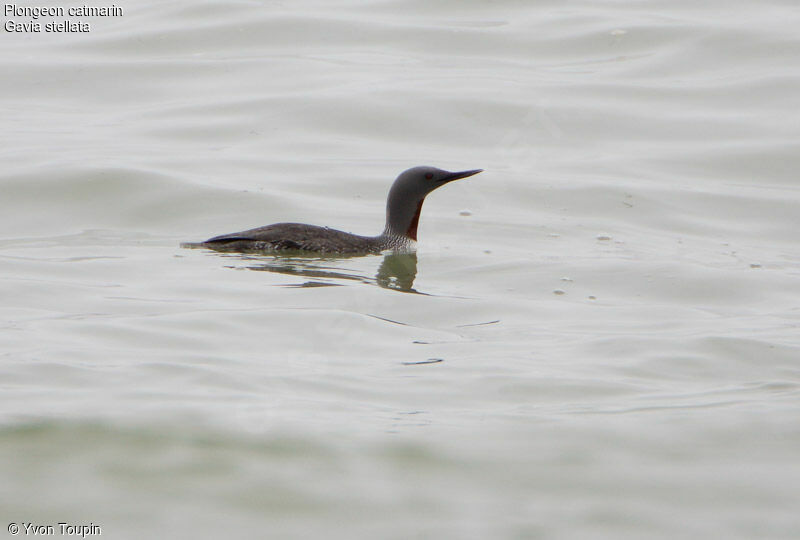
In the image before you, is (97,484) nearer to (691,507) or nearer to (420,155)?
(691,507)

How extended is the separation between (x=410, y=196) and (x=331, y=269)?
1.31 metres

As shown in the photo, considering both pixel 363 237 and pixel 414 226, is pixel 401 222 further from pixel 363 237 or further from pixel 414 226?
pixel 363 237

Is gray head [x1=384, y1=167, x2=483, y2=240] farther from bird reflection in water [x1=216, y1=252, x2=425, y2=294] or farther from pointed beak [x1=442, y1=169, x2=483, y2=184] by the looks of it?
bird reflection in water [x1=216, y1=252, x2=425, y2=294]

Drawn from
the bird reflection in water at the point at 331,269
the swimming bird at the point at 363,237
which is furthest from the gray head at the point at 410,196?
the bird reflection in water at the point at 331,269

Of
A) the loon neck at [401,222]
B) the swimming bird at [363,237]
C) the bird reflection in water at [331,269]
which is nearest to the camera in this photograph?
the bird reflection in water at [331,269]

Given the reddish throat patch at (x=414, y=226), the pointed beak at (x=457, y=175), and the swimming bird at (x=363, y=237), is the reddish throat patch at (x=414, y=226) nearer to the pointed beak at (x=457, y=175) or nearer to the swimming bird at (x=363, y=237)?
the swimming bird at (x=363, y=237)

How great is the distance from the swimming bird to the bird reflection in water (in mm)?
91

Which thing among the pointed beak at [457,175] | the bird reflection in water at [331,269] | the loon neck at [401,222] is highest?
the pointed beak at [457,175]

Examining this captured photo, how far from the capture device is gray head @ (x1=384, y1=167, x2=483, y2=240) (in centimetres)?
989

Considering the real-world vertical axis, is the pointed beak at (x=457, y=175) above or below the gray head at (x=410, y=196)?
above

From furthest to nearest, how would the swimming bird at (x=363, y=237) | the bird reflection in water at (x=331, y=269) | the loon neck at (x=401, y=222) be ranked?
the loon neck at (x=401, y=222) → the swimming bird at (x=363, y=237) → the bird reflection in water at (x=331, y=269)

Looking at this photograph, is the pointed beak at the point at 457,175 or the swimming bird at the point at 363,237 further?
the pointed beak at the point at 457,175

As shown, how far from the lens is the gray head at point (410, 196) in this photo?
9891mm

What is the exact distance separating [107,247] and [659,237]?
4.11m
